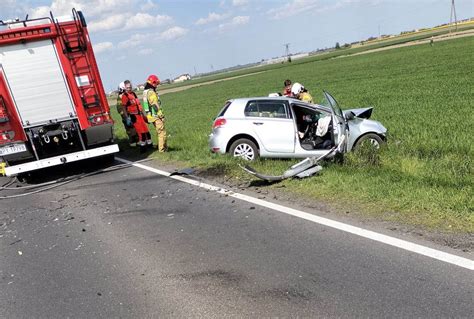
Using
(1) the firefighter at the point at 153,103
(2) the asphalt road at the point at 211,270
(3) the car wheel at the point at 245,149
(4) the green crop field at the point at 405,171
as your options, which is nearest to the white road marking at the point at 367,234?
(2) the asphalt road at the point at 211,270

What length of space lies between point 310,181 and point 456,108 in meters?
8.28

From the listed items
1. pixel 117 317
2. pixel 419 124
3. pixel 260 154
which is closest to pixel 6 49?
pixel 260 154

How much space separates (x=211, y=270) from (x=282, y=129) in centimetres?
493

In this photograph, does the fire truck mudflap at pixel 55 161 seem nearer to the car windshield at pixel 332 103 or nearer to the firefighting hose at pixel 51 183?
the firefighting hose at pixel 51 183

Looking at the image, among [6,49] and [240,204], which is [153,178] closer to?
[240,204]

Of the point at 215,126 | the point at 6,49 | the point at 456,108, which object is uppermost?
the point at 6,49

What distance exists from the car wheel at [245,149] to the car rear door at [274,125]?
25 cm

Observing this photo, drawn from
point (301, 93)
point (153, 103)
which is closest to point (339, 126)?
point (301, 93)

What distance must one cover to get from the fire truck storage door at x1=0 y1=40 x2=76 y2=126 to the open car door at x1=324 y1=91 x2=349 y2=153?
5652mm

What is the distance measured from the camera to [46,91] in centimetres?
961

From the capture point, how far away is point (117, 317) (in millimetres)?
3643

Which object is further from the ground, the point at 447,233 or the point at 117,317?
the point at 117,317

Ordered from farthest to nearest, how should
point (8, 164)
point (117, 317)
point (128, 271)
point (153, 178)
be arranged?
point (8, 164) → point (153, 178) → point (128, 271) → point (117, 317)

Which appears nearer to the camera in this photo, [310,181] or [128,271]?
[128,271]
